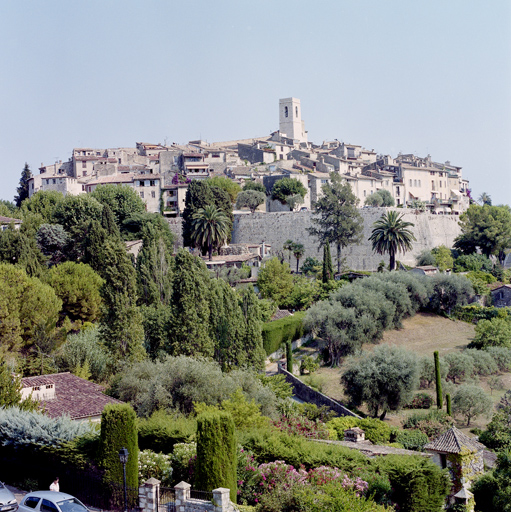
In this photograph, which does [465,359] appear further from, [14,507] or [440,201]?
[440,201]

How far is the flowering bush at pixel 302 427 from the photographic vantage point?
2534 centimetres

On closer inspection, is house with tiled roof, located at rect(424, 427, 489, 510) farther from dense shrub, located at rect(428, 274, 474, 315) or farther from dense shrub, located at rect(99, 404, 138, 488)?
dense shrub, located at rect(428, 274, 474, 315)

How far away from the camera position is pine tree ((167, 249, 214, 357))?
106ft

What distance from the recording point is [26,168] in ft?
303

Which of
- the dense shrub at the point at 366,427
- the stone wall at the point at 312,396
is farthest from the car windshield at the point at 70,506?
the stone wall at the point at 312,396

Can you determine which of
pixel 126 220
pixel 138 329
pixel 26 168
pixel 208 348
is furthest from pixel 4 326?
pixel 26 168

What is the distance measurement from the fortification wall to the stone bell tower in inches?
2605

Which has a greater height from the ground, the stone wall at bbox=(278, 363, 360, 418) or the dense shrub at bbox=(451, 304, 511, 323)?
the dense shrub at bbox=(451, 304, 511, 323)

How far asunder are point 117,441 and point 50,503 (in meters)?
2.78

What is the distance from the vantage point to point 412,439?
29.7 metres

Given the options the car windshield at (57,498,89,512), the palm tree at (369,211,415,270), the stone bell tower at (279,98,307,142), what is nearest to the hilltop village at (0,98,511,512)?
the palm tree at (369,211,415,270)

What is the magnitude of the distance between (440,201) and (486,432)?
5946cm

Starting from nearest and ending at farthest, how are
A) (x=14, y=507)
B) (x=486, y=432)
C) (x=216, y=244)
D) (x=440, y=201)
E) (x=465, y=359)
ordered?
(x=14, y=507)
(x=486, y=432)
(x=465, y=359)
(x=216, y=244)
(x=440, y=201)

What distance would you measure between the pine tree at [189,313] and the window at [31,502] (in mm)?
15908
